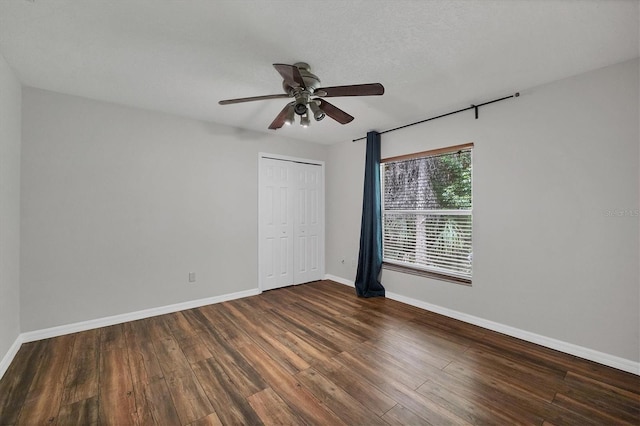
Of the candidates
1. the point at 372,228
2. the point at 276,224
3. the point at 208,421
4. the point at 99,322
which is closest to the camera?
the point at 208,421

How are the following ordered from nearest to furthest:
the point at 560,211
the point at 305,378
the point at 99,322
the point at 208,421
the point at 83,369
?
1. the point at 208,421
2. the point at 305,378
3. the point at 83,369
4. the point at 560,211
5. the point at 99,322

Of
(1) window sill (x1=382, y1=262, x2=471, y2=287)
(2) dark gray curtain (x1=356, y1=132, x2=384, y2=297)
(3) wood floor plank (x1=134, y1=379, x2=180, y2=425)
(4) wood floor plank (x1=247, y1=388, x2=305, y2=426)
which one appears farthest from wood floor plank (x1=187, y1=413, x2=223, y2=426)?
(1) window sill (x1=382, y1=262, x2=471, y2=287)

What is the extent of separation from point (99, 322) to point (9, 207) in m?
1.45

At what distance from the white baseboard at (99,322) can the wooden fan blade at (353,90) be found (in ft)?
10.2

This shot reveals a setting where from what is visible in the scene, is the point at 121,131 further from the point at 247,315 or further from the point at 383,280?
the point at 383,280

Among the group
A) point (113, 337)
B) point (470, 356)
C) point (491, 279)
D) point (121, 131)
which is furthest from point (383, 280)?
point (121, 131)

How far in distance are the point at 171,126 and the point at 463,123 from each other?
3.69m

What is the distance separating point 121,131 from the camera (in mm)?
3031

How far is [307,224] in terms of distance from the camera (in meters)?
4.73

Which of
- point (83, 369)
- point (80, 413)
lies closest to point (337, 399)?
point (80, 413)

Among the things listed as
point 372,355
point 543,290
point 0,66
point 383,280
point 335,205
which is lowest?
point 372,355

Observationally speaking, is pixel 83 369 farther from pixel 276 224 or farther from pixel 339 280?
pixel 339 280

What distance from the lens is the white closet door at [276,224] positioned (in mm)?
4188

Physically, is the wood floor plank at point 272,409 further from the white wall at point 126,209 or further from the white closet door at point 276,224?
the white closet door at point 276,224
